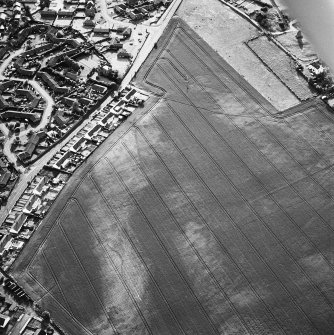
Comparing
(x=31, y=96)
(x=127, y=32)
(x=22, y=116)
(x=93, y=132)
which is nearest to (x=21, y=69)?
(x=31, y=96)

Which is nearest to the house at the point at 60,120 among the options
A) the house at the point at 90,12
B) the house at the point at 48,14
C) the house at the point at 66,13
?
the house at the point at 90,12

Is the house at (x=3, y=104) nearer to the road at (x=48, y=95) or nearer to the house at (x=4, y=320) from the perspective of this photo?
the road at (x=48, y=95)

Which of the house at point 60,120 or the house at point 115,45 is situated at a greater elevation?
the house at point 115,45

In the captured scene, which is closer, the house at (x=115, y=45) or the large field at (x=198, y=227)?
the large field at (x=198, y=227)

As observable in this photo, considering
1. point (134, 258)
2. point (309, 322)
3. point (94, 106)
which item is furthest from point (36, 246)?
point (309, 322)

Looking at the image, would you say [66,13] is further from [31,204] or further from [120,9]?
[31,204]

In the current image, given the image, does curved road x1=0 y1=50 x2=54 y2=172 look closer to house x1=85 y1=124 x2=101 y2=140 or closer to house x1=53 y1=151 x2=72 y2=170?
house x1=53 y1=151 x2=72 y2=170

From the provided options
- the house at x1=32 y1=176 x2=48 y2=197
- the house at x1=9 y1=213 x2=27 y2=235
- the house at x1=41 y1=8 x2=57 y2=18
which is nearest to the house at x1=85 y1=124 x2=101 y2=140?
the house at x1=32 y1=176 x2=48 y2=197
